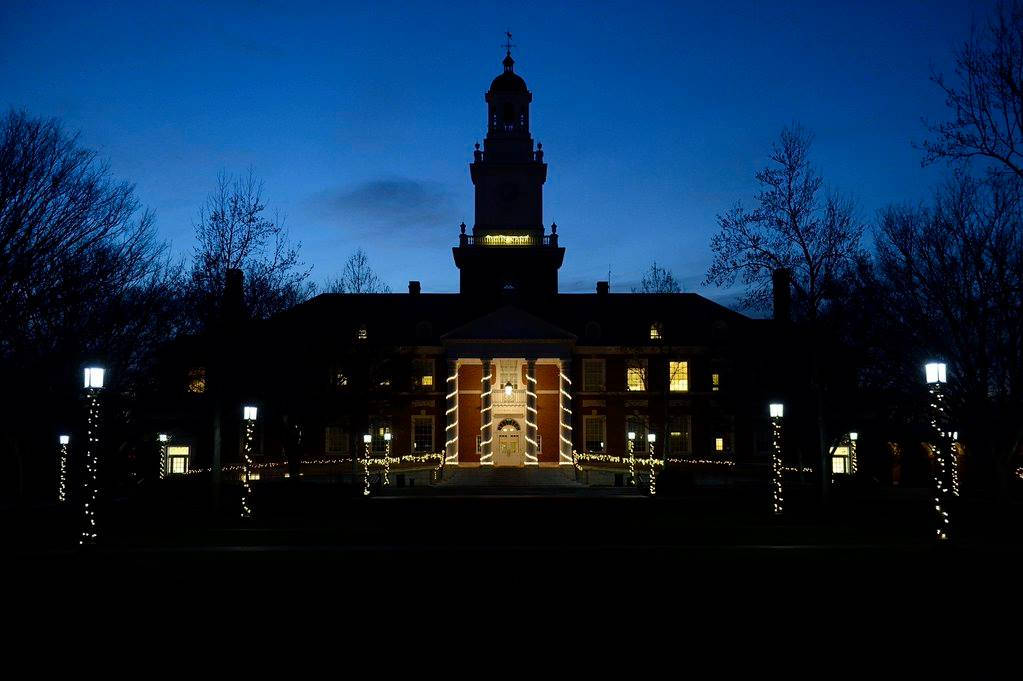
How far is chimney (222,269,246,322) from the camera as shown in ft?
93.8

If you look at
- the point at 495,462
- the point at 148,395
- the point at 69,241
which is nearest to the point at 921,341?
the point at 69,241

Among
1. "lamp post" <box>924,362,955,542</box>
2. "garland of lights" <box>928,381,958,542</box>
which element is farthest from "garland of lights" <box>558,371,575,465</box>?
"lamp post" <box>924,362,955,542</box>

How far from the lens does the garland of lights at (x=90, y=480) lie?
1905 cm

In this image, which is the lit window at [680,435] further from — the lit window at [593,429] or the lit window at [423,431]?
the lit window at [423,431]

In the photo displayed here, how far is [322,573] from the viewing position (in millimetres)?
14961

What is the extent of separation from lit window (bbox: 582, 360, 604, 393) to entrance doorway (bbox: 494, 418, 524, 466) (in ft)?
19.7

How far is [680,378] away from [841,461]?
11.7m

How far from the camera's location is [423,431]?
65.9m

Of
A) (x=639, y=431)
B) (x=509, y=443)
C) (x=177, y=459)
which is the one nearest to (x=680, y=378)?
(x=639, y=431)

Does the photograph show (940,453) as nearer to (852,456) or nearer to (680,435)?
(852,456)

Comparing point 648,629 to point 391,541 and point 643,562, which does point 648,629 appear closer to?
point 643,562

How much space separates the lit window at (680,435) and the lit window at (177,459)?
104 ft

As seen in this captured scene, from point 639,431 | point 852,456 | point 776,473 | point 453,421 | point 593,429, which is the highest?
point 453,421

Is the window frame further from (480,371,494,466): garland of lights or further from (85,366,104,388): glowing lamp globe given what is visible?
(85,366,104,388): glowing lamp globe
